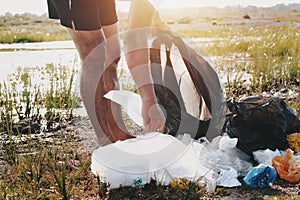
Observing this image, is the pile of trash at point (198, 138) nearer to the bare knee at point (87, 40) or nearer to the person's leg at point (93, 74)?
the person's leg at point (93, 74)

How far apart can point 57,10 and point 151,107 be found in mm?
698

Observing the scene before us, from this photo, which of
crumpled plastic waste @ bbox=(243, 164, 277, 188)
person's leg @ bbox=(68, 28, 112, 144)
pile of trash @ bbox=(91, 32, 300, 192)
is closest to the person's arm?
pile of trash @ bbox=(91, 32, 300, 192)

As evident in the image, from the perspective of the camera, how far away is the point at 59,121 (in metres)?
3.09

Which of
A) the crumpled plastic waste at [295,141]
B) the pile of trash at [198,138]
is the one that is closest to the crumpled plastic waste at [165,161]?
the pile of trash at [198,138]

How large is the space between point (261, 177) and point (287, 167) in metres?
0.18

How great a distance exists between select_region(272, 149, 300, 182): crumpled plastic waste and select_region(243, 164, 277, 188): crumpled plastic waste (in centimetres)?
6

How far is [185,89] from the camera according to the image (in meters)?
2.99

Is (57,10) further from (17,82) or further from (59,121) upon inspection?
(17,82)

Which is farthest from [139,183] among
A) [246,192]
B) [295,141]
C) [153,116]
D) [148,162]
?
[295,141]

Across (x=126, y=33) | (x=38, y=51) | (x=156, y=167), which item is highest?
(x=126, y=33)

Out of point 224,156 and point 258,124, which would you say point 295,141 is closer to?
point 258,124

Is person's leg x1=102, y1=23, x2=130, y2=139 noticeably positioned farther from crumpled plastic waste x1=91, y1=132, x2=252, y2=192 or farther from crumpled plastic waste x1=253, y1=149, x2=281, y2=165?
crumpled plastic waste x1=253, y1=149, x2=281, y2=165

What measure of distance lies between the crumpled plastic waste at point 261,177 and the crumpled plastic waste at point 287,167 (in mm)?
65

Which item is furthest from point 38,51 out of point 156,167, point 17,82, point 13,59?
point 156,167
